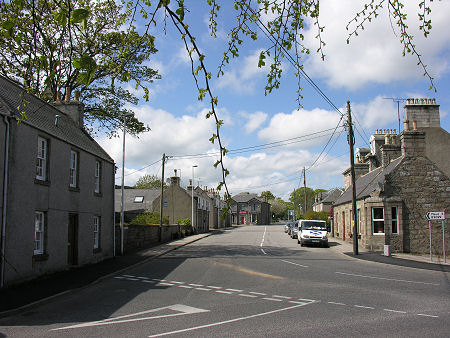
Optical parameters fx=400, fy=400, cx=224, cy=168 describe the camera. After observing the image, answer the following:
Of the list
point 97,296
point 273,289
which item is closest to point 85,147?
point 97,296

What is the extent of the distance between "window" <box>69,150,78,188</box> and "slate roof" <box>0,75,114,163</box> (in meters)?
0.48

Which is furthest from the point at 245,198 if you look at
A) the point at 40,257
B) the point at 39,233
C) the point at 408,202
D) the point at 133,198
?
the point at 40,257

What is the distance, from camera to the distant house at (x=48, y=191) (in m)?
12.8

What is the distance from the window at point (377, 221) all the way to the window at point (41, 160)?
19.7 metres

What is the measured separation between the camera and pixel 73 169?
18.1 meters

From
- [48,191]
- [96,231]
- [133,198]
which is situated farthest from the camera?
[133,198]

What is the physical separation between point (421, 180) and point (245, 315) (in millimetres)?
21188

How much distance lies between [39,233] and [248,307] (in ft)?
30.9

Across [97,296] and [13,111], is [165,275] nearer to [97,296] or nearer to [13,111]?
[97,296]

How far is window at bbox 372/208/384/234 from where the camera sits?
25719 millimetres

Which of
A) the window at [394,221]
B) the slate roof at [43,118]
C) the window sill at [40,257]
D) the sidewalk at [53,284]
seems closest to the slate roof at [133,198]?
the slate roof at [43,118]

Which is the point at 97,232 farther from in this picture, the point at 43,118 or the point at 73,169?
the point at 43,118

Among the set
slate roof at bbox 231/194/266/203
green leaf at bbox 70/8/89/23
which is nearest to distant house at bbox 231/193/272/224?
slate roof at bbox 231/194/266/203

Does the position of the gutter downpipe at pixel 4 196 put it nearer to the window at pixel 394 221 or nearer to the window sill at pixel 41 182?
the window sill at pixel 41 182
